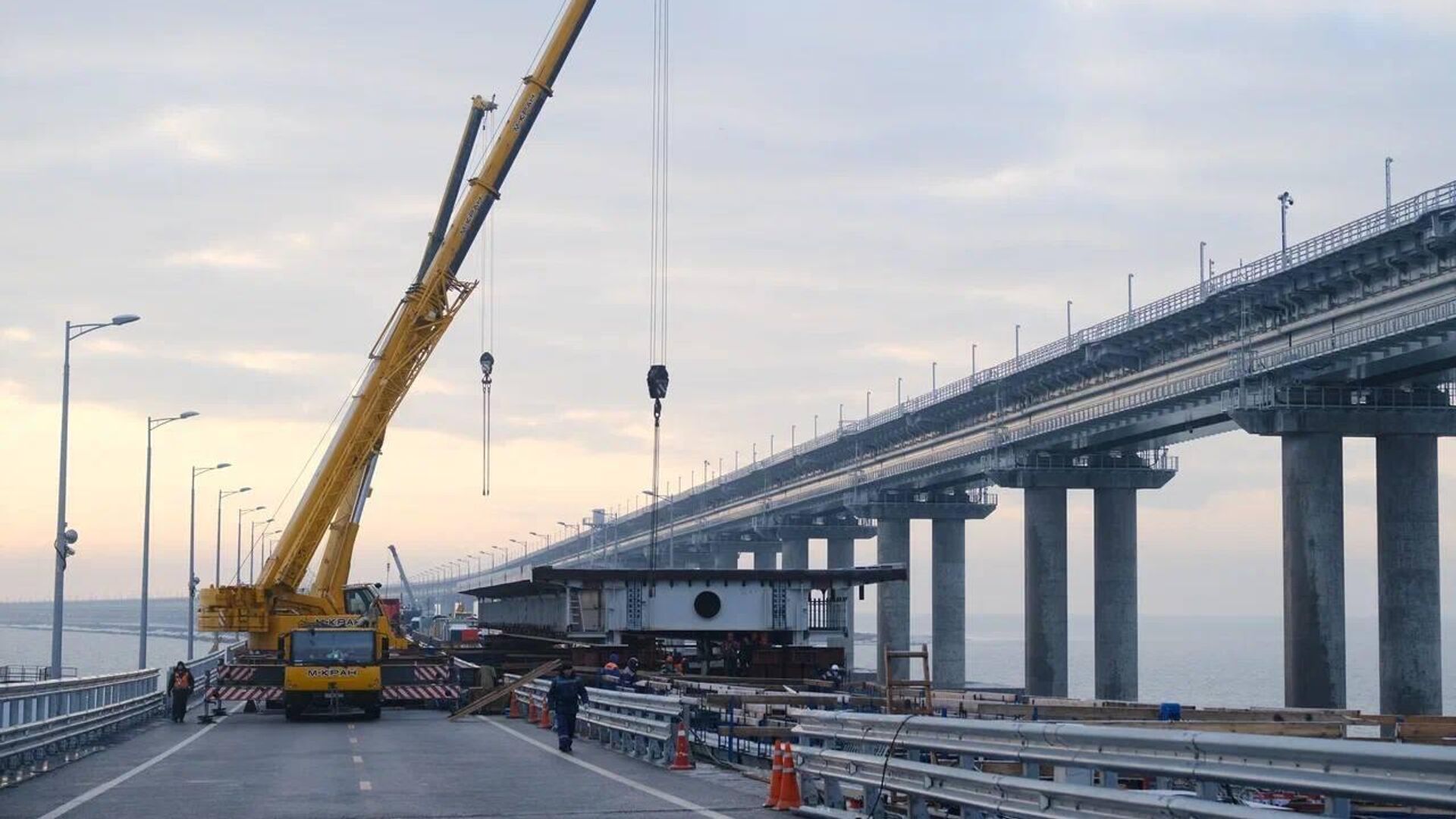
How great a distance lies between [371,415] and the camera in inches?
2089

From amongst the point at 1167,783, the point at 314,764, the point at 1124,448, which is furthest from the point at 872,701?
the point at 1124,448

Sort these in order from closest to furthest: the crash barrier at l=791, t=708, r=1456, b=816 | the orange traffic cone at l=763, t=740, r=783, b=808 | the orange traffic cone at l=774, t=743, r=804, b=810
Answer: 1. the crash barrier at l=791, t=708, r=1456, b=816
2. the orange traffic cone at l=774, t=743, r=804, b=810
3. the orange traffic cone at l=763, t=740, r=783, b=808

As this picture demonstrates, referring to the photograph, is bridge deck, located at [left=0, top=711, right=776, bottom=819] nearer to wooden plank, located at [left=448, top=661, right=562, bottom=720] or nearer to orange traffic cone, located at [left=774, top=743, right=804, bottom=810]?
orange traffic cone, located at [left=774, top=743, right=804, bottom=810]

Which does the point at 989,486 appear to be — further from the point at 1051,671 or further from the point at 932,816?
the point at 932,816

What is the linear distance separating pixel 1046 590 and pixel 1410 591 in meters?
28.8

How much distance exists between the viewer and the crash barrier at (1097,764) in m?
9.99

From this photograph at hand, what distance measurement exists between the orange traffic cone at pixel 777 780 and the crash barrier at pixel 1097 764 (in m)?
0.30

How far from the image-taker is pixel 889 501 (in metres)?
115

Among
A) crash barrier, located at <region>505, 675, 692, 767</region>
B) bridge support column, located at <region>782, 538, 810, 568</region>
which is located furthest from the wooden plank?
bridge support column, located at <region>782, 538, 810, 568</region>

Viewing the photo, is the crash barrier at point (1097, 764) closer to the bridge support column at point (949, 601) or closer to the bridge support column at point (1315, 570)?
the bridge support column at point (1315, 570)

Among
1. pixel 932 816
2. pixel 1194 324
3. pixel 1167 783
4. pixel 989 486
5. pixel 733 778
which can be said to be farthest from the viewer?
pixel 989 486

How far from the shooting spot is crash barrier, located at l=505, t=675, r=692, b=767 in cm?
2788

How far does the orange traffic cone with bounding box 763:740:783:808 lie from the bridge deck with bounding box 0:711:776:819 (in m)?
0.24

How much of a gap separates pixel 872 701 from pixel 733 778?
8.91 meters
